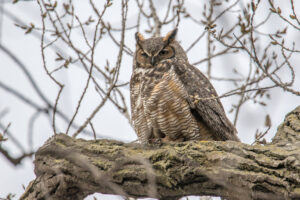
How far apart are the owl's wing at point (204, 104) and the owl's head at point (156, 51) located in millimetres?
252

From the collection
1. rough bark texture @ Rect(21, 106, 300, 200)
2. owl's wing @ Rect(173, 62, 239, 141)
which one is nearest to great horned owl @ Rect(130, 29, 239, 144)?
owl's wing @ Rect(173, 62, 239, 141)

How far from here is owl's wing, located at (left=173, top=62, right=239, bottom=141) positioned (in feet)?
11.9

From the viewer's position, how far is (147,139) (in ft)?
12.0

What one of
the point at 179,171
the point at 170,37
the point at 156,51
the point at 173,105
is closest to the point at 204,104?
the point at 173,105

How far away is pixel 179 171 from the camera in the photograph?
106 inches

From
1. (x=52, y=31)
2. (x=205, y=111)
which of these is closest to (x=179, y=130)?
(x=205, y=111)

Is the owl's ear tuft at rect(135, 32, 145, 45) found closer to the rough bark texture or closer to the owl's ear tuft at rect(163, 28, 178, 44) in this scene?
the owl's ear tuft at rect(163, 28, 178, 44)

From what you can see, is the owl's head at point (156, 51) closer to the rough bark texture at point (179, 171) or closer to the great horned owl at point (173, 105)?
the great horned owl at point (173, 105)

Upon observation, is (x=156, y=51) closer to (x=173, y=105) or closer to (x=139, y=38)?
(x=139, y=38)

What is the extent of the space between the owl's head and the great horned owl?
0.05 ft

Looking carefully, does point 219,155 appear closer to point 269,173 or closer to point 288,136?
point 269,173

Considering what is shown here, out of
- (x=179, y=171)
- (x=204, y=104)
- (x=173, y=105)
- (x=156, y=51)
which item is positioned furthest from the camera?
(x=156, y=51)

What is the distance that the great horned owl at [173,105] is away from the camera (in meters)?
3.52

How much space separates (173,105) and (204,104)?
14.0 inches
